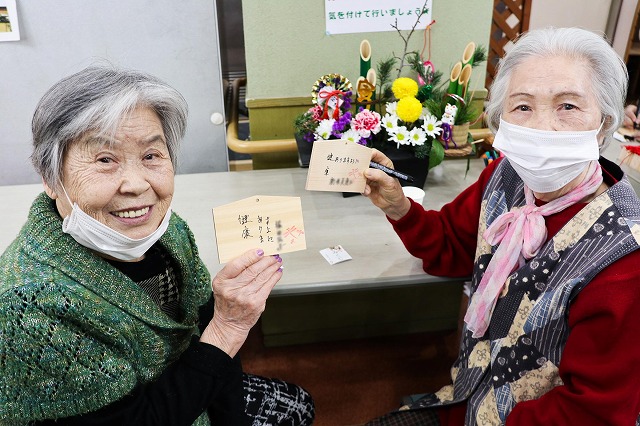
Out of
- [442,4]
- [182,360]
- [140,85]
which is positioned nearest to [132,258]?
[182,360]

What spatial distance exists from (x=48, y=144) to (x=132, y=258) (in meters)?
0.27

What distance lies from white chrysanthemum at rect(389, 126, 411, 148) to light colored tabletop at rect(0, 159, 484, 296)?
226 millimetres

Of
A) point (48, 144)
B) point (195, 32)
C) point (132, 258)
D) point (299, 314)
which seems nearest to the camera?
point (48, 144)

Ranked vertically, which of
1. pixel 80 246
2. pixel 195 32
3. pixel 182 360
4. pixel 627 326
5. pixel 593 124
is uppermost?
pixel 195 32

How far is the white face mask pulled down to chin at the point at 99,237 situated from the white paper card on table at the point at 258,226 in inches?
5.7

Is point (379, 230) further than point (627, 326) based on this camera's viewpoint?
Yes

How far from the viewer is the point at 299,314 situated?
7.04ft

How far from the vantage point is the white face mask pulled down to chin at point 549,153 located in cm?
102

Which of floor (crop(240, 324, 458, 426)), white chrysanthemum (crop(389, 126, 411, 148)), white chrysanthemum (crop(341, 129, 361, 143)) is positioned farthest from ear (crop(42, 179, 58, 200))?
floor (crop(240, 324, 458, 426))

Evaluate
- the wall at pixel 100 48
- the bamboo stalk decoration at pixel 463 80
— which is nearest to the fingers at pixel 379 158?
the bamboo stalk decoration at pixel 463 80

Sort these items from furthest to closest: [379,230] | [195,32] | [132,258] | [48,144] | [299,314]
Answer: [299,314]
[195,32]
[379,230]
[132,258]
[48,144]

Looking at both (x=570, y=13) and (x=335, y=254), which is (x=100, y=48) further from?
(x=570, y=13)

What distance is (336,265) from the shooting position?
53.5 inches

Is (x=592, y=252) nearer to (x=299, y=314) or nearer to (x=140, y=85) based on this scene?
(x=140, y=85)
